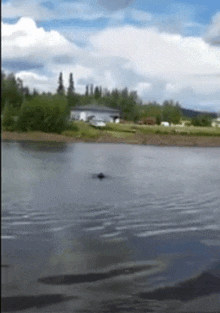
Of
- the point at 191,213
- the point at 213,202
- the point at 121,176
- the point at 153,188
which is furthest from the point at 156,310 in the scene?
the point at 121,176

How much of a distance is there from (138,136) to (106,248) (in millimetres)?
80990

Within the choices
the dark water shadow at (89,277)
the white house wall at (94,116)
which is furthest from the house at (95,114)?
the dark water shadow at (89,277)

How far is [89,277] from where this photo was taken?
968 cm

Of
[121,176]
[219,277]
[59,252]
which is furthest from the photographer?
[121,176]

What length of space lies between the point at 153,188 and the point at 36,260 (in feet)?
57.9

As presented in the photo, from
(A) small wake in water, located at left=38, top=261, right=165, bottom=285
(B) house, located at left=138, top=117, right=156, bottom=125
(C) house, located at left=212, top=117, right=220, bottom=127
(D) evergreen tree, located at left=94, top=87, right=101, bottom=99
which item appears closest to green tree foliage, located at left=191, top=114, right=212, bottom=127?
(C) house, located at left=212, top=117, right=220, bottom=127

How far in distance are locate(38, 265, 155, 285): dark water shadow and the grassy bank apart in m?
73.1

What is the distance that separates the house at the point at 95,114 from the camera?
119m

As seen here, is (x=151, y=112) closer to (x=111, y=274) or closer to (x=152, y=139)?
(x=152, y=139)

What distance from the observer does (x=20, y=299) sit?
766 cm

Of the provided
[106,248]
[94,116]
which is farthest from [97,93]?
[106,248]

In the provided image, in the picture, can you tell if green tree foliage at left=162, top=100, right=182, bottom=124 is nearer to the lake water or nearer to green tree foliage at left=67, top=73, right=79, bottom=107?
green tree foliage at left=67, top=73, right=79, bottom=107

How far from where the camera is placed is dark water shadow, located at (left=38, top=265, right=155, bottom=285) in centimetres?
909

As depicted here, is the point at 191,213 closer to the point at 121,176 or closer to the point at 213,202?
the point at 213,202
